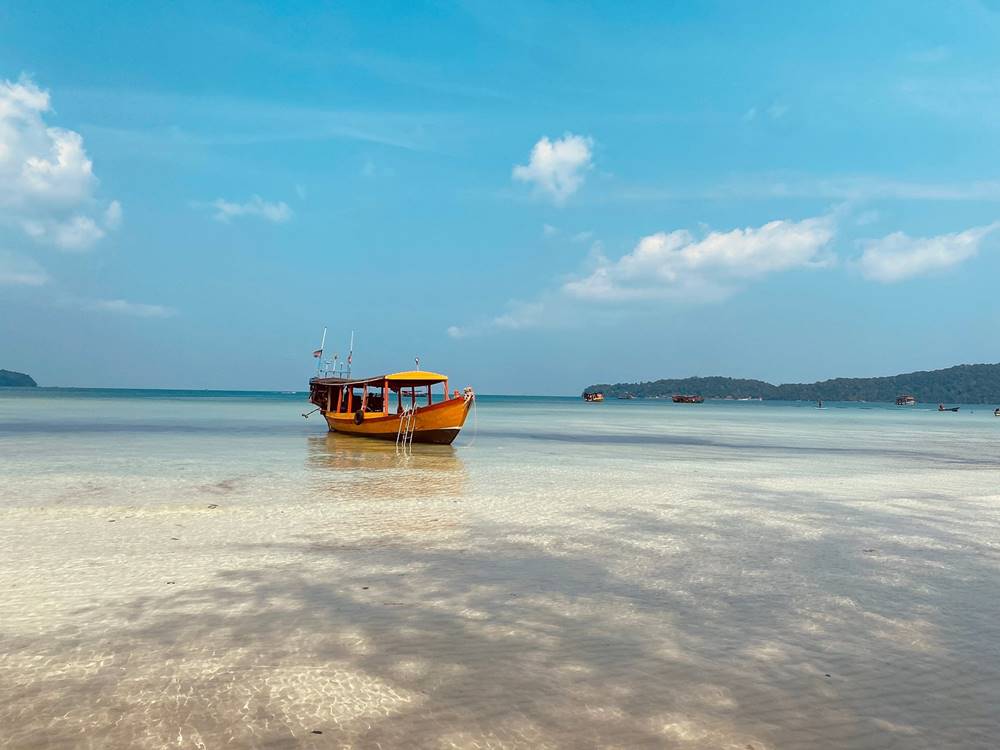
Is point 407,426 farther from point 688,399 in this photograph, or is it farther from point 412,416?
point 688,399

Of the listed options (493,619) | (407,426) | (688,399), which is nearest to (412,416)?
(407,426)

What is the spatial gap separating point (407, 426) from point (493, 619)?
22971 mm

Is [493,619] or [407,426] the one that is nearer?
[493,619]

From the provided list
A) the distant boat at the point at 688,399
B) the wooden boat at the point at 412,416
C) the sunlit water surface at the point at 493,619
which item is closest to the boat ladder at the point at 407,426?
the wooden boat at the point at 412,416

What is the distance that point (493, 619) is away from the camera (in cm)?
690

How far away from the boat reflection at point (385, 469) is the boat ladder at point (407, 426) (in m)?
0.47

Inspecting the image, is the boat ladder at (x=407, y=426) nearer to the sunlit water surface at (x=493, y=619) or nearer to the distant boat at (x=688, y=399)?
the sunlit water surface at (x=493, y=619)

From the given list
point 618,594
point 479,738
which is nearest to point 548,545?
point 618,594

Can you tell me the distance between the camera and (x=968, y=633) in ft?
22.0

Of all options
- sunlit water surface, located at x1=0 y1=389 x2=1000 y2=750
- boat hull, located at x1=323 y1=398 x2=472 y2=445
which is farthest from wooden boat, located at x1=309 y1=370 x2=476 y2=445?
sunlit water surface, located at x1=0 y1=389 x2=1000 y2=750

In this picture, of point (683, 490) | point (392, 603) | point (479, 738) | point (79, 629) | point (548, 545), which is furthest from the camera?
point (683, 490)

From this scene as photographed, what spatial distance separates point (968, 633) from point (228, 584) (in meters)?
7.51

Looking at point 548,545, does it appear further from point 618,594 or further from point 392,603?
point 392,603

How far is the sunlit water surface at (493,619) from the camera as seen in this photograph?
473 centimetres
